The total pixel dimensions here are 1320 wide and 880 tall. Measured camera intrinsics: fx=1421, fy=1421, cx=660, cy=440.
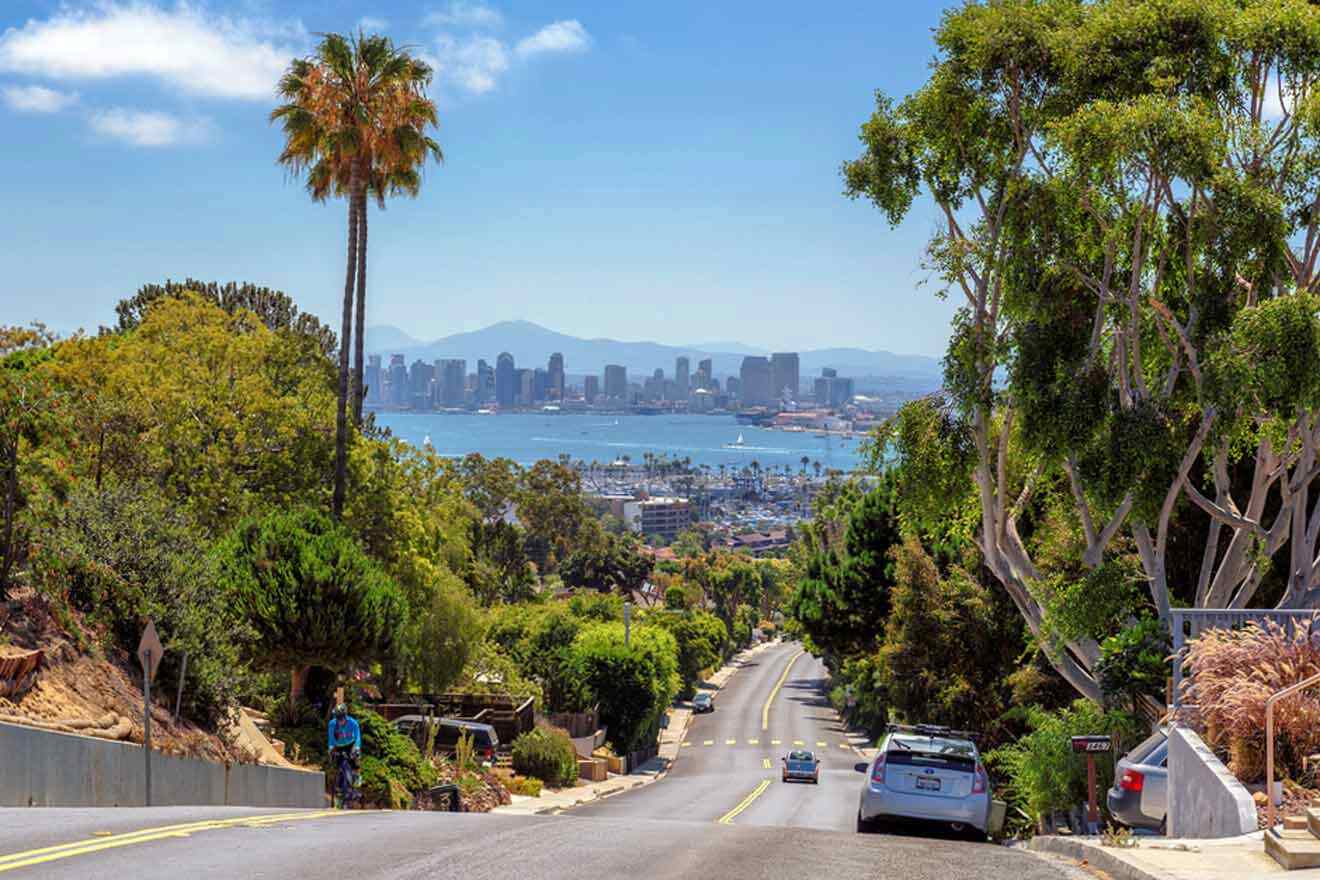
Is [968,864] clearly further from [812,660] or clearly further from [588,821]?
[812,660]

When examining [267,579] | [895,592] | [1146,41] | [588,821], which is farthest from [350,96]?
[588,821]

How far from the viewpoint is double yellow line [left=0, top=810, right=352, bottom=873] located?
10.0 m

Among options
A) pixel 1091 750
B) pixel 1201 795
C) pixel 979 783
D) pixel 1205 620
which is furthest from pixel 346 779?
pixel 1201 795

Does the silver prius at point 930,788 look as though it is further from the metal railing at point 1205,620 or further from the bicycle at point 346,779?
the bicycle at point 346,779

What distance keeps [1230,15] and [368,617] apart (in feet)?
65.8

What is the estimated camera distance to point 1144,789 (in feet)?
50.8

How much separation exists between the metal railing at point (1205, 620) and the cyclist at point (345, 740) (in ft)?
42.6

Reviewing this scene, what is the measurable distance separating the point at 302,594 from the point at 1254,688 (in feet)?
68.1

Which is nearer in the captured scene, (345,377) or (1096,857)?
(1096,857)

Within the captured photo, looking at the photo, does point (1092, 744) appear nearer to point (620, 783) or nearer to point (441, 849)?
point (441, 849)

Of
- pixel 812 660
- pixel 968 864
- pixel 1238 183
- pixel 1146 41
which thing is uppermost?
pixel 1146 41

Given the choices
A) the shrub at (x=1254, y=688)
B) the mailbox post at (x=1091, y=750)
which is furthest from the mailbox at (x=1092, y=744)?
the shrub at (x=1254, y=688)

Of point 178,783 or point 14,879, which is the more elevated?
point 14,879

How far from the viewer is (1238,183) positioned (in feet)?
69.3
